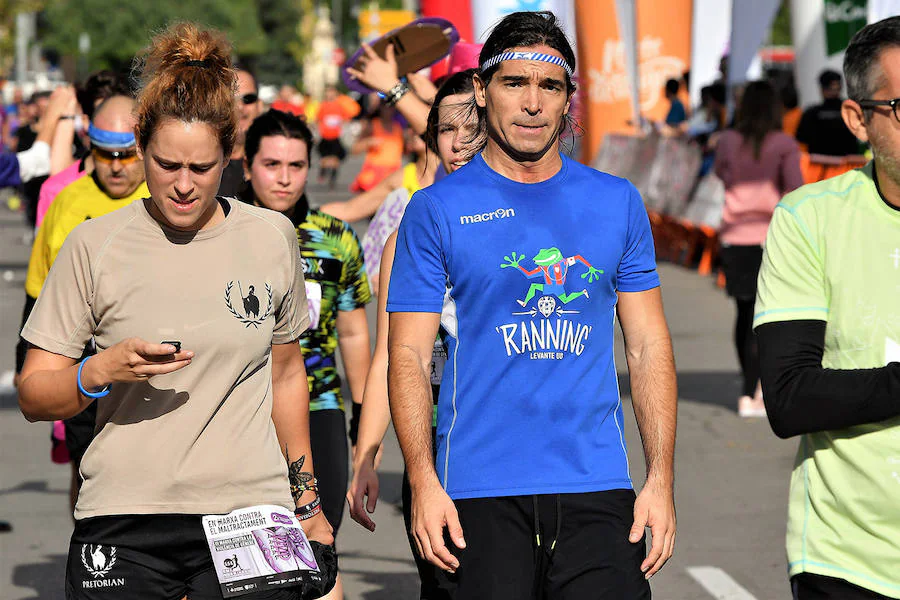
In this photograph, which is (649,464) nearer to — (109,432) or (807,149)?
(109,432)

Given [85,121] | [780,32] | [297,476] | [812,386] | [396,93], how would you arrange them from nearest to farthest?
[812,386]
[297,476]
[396,93]
[85,121]
[780,32]

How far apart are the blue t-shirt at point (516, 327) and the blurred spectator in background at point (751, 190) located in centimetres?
666

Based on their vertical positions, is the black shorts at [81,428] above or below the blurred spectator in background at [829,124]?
above

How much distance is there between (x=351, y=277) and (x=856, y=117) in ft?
7.76

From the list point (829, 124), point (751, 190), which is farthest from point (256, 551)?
point (829, 124)

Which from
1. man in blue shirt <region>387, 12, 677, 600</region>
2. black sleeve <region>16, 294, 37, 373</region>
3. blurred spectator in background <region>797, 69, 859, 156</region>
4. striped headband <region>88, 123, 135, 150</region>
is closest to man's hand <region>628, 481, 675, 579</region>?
man in blue shirt <region>387, 12, 677, 600</region>

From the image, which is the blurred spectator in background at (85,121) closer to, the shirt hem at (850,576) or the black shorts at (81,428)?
the black shorts at (81,428)

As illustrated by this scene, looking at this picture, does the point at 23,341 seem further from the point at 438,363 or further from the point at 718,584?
the point at 718,584

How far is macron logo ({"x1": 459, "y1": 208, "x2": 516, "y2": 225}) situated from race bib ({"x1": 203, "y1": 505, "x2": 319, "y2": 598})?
87 cm

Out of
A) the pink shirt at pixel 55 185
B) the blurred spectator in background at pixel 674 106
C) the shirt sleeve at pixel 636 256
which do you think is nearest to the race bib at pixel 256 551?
the shirt sleeve at pixel 636 256

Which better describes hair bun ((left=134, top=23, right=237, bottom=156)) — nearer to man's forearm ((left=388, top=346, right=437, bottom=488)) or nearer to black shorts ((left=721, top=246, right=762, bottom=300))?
man's forearm ((left=388, top=346, right=437, bottom=488))

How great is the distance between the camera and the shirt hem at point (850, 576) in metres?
3.31

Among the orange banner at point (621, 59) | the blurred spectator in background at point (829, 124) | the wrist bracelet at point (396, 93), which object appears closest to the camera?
the wrist bracelet at point (396, 93)

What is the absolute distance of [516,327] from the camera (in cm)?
347
